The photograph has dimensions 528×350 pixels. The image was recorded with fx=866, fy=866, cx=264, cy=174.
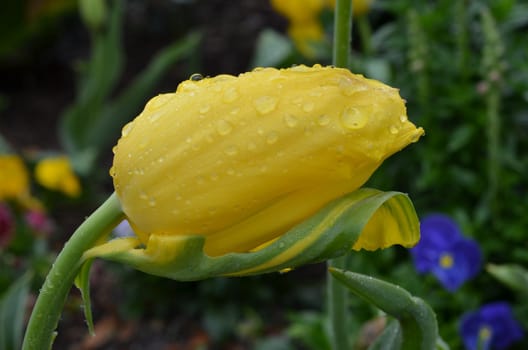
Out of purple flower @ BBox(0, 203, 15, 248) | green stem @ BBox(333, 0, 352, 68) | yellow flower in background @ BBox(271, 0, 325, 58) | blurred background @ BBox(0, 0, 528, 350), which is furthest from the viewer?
yellow flower in background @ BBox(271, 0, 325, 58)

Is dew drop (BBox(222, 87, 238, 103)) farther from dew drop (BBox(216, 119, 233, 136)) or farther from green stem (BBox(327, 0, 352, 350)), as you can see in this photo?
green stem (BBox(327, 0, 352, 350))

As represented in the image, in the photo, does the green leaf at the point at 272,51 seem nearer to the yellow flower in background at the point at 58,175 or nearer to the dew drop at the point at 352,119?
the yellow flower in background at the point at 58,175

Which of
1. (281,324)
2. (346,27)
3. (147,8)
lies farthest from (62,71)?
(346,27)

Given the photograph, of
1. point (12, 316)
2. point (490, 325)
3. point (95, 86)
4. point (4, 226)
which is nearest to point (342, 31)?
point (12, 316)

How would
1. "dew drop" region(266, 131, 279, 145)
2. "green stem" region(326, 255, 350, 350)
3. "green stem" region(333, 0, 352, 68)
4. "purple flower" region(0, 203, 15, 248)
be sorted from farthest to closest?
1. "purple flower" region(0, 203, 15, 248)
2. "green stem" region(326, 255, 350, 350)
3. "green stem" region(333, 0, 352, 68)
4. "dew drop" region(266, 131, 279, 145)

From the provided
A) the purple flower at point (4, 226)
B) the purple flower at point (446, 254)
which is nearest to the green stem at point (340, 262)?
the purple flower at point (446, 254)

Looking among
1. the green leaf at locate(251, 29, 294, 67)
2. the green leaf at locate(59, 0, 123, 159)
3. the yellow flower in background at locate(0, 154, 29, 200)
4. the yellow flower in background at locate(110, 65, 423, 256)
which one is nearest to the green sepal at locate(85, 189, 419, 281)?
the yellow flower in background at locate(110, 65, 423, 256)

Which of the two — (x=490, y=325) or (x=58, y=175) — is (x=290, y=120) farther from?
(x=58, y=175)

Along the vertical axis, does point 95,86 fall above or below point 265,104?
below
